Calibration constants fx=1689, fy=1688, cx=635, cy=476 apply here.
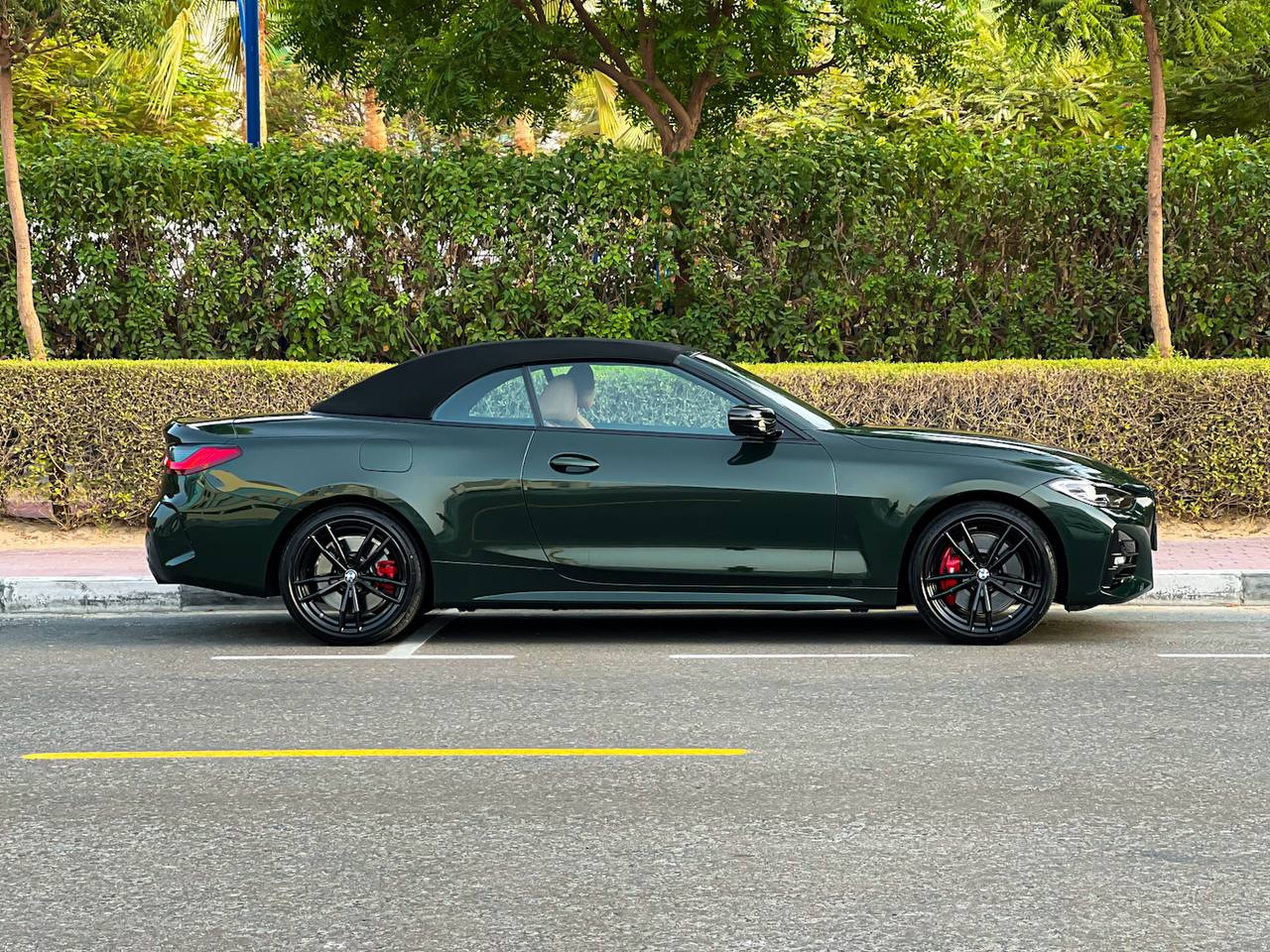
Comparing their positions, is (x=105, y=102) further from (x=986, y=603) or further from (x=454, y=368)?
(x=986, y=603)

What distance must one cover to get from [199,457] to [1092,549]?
4.46m

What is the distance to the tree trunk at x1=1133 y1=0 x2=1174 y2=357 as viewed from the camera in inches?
549

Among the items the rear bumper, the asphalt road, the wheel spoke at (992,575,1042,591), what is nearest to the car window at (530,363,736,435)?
the asphalt road

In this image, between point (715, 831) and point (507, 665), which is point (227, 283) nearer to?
point (507, 665)

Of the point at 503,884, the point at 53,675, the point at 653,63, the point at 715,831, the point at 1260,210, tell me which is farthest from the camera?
the point at 653,63

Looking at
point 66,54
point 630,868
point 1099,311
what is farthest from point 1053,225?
point 66,54

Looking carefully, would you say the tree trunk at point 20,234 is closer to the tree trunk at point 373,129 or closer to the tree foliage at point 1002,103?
the tree foliage at point 1002,103

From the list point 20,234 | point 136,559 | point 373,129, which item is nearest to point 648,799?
point 136,559

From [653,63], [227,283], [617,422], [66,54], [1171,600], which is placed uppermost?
[66,54]

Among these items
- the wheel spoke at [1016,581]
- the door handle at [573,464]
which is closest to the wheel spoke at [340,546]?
the door handle at [573,464]

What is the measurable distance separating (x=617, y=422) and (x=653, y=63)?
941 cm

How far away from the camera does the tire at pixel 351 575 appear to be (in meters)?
8.41

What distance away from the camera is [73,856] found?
4.80 m

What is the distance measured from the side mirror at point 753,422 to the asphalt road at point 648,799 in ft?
3.51
